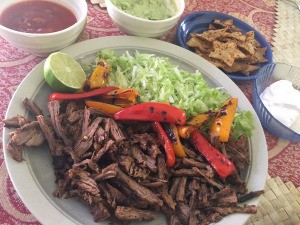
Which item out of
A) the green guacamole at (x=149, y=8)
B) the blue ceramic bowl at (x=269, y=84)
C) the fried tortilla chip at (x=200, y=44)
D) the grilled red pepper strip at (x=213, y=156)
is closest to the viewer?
the grilled red pepper strip at (x=213, y=156)

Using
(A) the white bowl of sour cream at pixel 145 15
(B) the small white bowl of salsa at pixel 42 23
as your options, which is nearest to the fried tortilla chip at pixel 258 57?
(A) the white bowl of sour cream at pixel 145 15

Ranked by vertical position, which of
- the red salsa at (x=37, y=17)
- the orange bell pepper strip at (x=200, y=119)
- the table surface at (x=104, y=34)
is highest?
the red salsa at (x=37, y=17)

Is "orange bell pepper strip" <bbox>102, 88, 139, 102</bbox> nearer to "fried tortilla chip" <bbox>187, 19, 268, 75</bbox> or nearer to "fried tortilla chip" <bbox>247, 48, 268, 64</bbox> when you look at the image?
"fried tortilla chip" <bbox>187, 19, 268, 75</bbox>

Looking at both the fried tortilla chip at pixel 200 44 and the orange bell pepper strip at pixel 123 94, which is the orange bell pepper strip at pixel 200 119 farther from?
the fried tortilla chip at pixel 200 44

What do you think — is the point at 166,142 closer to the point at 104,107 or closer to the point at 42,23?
the point at 104,107

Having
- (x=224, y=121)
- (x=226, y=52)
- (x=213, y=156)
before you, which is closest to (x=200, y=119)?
(x=224, y=121)

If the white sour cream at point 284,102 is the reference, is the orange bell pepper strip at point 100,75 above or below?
above

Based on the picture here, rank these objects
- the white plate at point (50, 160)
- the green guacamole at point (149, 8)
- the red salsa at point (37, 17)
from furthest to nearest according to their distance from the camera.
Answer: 1. the green guacamole at point (149, 8)
2. the red salsa at point (37, 17)
3. the white plate at point (50, 160)
